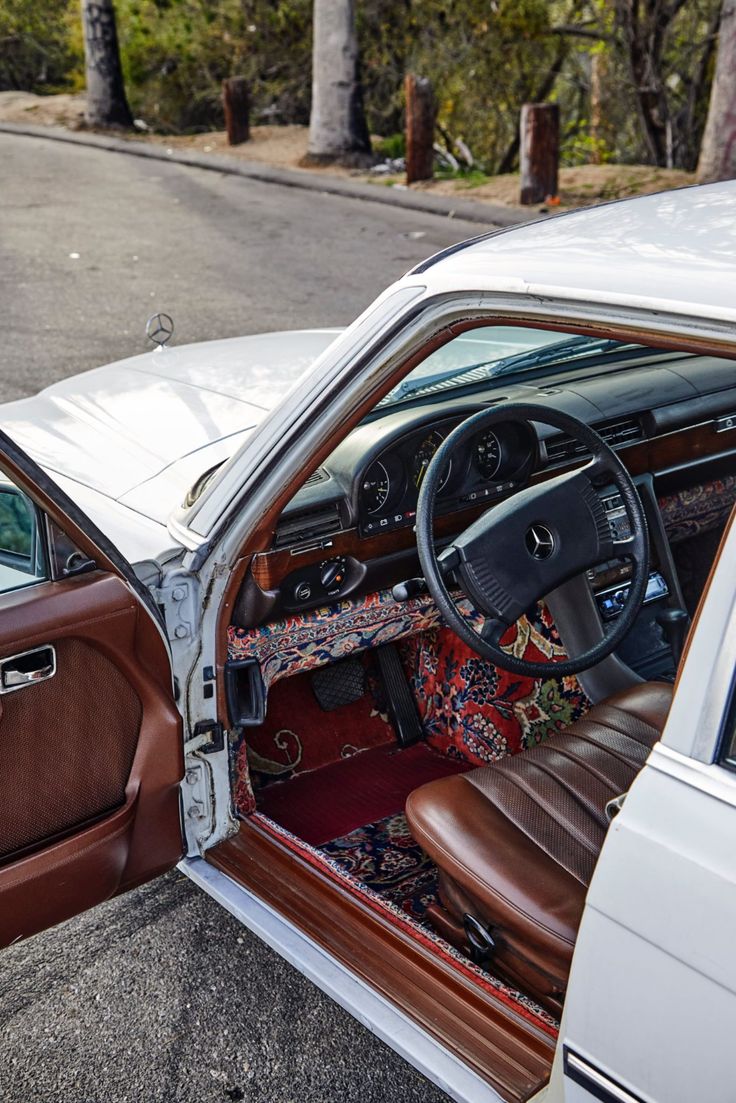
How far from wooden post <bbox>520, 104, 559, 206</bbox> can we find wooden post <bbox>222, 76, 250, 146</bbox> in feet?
18.3

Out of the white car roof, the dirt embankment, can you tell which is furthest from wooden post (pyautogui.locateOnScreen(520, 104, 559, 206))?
the white car roof

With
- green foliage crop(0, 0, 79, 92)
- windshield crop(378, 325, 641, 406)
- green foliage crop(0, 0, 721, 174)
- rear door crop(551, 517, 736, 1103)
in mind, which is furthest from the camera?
green foliage crop(0, 0, 79, 92)

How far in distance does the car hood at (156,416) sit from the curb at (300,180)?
6.14 metres

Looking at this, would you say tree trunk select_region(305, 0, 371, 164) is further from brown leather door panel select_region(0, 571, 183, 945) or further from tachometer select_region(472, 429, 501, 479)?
Answer: brown leather door panel select_region(0, 571, 183, 945)

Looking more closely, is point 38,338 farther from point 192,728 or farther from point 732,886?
point 732,886

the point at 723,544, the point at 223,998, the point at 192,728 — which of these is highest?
the point at 723,544

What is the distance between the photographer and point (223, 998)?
8.79 feet

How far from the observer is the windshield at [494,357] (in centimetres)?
293

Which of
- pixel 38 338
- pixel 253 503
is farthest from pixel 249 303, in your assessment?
pixel 253 503

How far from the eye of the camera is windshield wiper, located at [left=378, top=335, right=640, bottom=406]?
2896 mm

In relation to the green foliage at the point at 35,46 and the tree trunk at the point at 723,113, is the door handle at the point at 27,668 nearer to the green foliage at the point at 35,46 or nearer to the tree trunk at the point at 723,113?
the tree trunk at the point at 723,113

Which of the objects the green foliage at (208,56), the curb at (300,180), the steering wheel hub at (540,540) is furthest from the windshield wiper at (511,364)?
the green foliage at (208,56)

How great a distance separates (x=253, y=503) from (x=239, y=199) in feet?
37.2

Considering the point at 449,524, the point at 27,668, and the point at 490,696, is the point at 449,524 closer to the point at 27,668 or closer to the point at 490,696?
the point at 490,696
